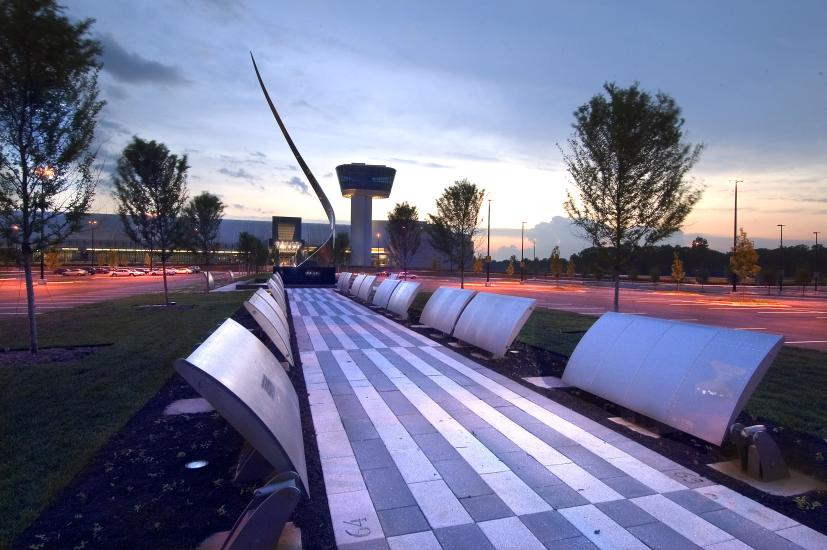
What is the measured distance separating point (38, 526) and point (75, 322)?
516 inches

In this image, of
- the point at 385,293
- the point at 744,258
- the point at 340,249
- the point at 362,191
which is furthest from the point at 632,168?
the point at 362,191

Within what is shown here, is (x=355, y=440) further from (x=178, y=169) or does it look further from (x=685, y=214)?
(x=178, y=169)

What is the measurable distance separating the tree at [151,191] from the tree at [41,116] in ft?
28.1

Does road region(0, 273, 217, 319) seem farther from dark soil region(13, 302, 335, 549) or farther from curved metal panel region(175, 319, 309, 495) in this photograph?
curved metal panel region(175, 319, 309, 495)

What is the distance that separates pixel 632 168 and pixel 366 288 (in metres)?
12.2

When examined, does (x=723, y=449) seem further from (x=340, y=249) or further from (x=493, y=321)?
(x=340, y=249)

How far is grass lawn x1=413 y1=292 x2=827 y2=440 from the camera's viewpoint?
5.61 meters

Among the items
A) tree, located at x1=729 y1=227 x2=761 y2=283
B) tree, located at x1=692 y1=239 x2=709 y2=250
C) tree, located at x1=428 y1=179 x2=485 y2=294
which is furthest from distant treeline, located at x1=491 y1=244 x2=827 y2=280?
tree, located at x1=428 y1=179 x2=485 y2=294

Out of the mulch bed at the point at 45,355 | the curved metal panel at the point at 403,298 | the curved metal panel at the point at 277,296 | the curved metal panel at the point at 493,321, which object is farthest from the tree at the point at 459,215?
the mulch bed at the point at 45,355

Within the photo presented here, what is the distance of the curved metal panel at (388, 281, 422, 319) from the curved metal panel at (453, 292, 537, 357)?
4.24 m

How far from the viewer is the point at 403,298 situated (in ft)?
49.0

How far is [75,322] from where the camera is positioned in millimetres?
14242

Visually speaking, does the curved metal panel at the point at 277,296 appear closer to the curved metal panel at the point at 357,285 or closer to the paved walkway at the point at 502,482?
the paved walkway at the point at 502,482

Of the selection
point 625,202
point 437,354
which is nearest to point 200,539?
point 437,354
